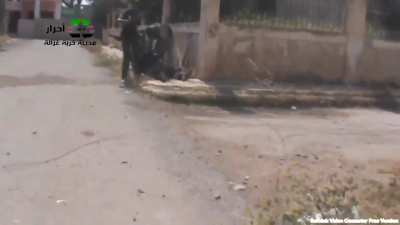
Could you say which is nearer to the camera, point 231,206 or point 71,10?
point 231,206

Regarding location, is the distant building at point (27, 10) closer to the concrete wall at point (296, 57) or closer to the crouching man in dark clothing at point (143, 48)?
the crouching man in dark clothing at point (143, 48)

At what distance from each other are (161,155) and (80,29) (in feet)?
127

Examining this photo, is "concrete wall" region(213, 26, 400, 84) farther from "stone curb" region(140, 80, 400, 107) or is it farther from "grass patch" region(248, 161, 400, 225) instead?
"grass patch" region(248, 161, 400, 225)

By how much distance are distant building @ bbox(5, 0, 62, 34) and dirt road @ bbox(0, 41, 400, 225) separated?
47.2 m

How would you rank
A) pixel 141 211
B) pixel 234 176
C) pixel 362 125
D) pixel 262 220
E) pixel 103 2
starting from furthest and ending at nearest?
pixel 103 2 < pixel 362 125 < pixel 234 176 < pixel 141 211 < pixel 262 220

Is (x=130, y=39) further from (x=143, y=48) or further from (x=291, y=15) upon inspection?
(x=291, y=15)

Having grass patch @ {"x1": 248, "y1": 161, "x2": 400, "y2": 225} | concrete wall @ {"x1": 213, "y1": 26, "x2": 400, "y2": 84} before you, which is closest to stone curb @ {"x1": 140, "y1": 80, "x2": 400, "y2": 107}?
concrete wall @ {"x1": 213, "y1": 26, "x2": 400, "y2": 84}

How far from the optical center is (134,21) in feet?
39.7

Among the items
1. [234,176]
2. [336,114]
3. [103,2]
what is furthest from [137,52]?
[103,2]

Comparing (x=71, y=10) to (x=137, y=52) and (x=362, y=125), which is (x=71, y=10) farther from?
(x=362, y=125)

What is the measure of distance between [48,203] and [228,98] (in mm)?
5587

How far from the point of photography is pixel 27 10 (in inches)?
2194

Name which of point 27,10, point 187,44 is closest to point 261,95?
point 187,44

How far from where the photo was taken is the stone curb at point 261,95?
9656 mm
